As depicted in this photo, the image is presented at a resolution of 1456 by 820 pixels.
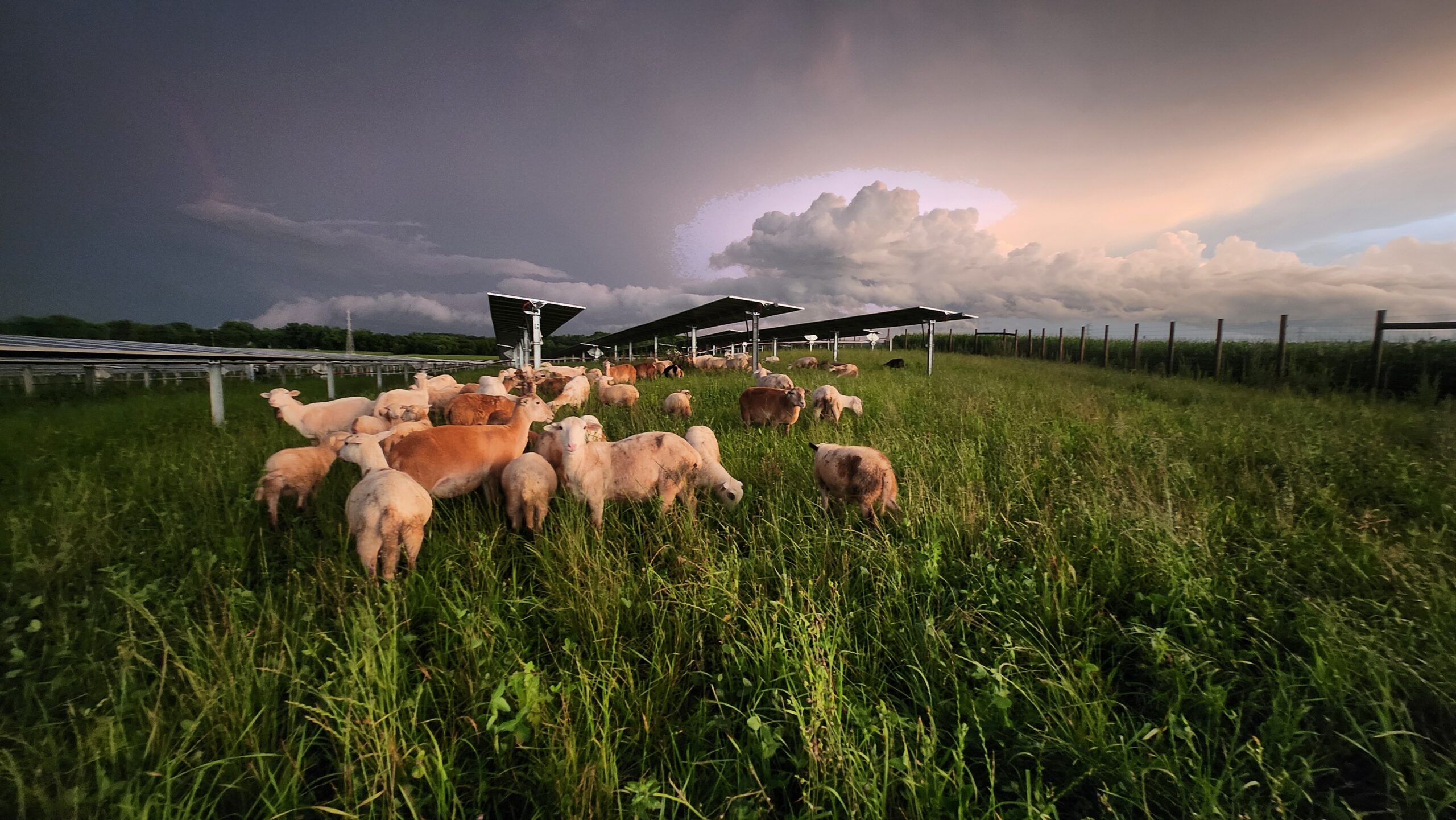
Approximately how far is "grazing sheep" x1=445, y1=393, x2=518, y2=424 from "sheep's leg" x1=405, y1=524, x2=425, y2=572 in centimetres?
477

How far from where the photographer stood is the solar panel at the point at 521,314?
1722 cm

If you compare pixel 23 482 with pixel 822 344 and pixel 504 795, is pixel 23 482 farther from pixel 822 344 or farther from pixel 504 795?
pixel 822 344

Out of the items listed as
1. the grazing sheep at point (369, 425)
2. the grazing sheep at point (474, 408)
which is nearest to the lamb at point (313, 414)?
the grazing sheep at point (474, 408)

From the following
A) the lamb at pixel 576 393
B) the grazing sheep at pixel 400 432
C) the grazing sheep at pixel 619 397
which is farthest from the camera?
the grazing sheep at pixel 619 397

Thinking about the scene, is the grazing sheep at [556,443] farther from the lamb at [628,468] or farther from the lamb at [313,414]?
the lamb at [313,414]

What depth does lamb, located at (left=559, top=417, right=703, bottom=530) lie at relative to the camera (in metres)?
3.88

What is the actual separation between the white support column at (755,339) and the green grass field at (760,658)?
13.9m

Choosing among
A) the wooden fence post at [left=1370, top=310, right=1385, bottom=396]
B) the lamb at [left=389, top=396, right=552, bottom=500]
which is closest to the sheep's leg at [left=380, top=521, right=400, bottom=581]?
the lamb at [left=389, top=396, right=552, bottom=500]

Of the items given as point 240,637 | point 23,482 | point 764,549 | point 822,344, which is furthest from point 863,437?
point 822,344

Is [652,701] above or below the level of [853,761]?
below

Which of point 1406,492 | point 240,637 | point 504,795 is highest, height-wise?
point 1406,492

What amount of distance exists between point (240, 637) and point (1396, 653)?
581cm

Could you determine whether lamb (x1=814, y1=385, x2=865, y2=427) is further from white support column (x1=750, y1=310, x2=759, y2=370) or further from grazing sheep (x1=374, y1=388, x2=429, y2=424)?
white support column (x1=750, y1=310, x2=759, y2=370)

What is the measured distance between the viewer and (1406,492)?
4.14m
